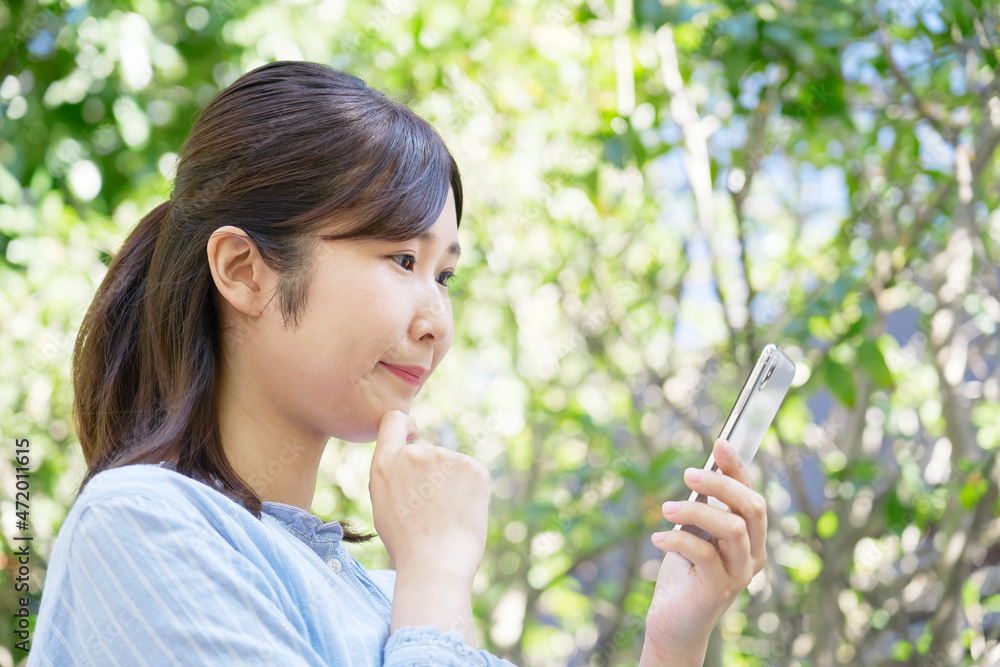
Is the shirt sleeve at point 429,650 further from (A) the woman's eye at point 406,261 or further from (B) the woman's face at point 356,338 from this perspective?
(A) the woman's eye at point 406,261

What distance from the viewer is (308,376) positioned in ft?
3.10

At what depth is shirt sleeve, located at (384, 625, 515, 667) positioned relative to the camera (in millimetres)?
751

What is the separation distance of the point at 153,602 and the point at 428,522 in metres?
0.28

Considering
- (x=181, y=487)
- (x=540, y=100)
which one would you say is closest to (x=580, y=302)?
(x=540, y=100)

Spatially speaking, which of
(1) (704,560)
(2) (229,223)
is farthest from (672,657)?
(2) (229,223)

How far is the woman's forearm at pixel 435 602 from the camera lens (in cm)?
81

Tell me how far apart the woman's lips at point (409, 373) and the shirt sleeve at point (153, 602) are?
0.28 metres

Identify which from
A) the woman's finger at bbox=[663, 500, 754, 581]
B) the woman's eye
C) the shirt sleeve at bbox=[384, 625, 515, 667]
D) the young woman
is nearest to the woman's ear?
the young woman

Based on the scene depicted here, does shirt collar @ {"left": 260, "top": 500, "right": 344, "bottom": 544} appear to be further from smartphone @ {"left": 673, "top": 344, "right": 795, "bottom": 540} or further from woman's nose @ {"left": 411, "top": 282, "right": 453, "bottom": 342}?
smartphone @ {"left": 673, "top": 344, "right": 795, "bottom": 540}

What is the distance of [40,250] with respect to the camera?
6.79 ft

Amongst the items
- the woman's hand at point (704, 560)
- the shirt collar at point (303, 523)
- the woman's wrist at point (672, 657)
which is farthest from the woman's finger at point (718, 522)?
the shirt collar at point (303, 523)

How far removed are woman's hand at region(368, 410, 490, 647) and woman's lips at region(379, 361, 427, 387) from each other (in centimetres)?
4

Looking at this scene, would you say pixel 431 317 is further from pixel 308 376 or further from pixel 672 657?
pixel 672 657

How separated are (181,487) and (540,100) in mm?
2322
